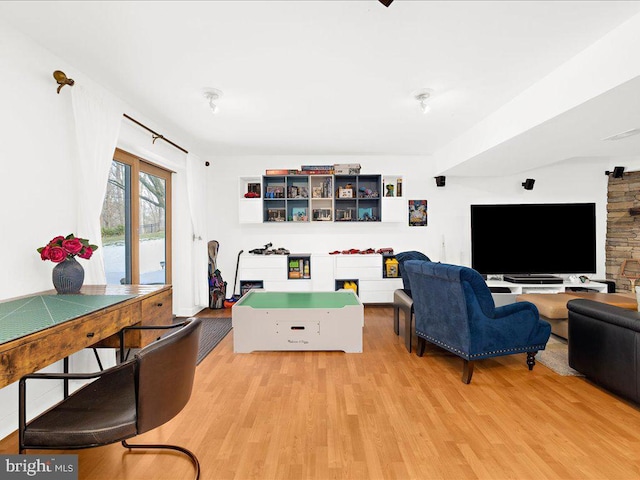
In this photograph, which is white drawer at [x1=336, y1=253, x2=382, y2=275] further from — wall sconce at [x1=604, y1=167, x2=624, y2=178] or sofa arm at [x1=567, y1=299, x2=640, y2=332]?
wall sconce at [x1=604, y1=167, x2=624, y2=178]

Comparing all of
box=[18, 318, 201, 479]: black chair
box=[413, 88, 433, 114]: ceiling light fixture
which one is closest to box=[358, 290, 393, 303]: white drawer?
box=[413, 88, 433, 114]: ceiling light fixture

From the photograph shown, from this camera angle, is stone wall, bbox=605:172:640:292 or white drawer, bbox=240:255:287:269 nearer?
stone wall, bbox=605:172:640:292

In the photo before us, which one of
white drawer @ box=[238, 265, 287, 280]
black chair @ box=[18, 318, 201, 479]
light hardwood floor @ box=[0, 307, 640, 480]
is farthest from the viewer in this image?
white drawer @ box=[238, 265, 287, 280]

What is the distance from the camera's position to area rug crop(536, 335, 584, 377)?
109 inches

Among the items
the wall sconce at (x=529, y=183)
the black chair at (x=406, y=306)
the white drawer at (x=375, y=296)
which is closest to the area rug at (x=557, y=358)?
the black chair at (x=406, y=306)

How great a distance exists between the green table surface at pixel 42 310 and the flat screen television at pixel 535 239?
4.82 meters

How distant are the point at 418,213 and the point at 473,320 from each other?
10.1 ft

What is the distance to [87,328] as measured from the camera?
5.36ft

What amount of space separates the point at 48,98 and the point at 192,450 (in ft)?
8.44

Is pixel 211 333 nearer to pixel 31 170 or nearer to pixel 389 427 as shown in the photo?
pixel 31 170

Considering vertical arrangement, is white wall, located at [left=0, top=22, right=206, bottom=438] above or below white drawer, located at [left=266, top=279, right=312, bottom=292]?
above

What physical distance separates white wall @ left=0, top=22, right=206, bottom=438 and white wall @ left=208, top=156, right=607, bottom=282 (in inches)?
111

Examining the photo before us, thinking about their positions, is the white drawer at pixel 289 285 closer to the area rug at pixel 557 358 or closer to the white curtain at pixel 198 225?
the white curtain at pixel 198 225

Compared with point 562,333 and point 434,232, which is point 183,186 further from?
point 562,333
